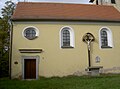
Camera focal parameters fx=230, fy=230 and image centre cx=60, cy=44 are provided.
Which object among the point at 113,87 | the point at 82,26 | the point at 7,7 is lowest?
the point at 113,87

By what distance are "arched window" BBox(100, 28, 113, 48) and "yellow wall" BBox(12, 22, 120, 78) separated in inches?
24.8

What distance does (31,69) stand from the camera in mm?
22219

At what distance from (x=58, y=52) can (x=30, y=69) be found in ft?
10.4

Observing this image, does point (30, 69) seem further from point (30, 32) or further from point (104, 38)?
point (104, 38)

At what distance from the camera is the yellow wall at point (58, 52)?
22.0m

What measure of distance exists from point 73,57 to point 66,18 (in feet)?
12.9

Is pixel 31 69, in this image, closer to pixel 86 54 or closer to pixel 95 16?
pixel 86 54

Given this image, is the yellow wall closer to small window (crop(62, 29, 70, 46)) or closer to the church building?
the church building

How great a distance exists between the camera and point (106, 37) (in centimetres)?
2430

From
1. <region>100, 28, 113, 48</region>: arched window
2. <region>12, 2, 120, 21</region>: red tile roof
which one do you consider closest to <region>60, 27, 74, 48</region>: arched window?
<region>12, 2, 120, 21</region>: red tile roof

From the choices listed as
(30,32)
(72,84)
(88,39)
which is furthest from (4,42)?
(72,84)

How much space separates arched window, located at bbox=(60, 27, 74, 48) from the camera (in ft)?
75.7

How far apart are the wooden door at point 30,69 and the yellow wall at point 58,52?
618 millimetres

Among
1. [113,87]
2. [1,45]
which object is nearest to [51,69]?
[113,87]
